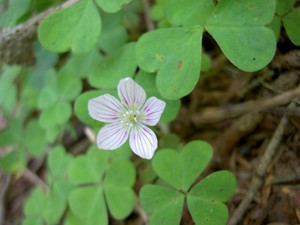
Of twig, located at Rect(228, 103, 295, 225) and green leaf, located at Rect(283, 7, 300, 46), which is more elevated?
green leaf, located at Rect(283, 7, 300, 46)

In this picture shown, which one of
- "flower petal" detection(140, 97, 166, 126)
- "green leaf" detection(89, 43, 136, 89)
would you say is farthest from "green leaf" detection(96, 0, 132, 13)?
"flower petal" detection(140, 97, 166, 126)

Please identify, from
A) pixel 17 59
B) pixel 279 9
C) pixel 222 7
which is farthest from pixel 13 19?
pixel 279 9

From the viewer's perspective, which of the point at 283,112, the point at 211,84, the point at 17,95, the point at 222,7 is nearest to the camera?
the point at 222,7

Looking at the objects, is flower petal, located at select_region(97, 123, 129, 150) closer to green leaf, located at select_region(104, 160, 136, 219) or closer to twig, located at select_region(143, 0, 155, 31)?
green leaf, located at select_region(104, 160, 136, 219)

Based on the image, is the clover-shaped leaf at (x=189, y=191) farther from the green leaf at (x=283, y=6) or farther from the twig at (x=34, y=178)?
the twig at (x=34, y=178)

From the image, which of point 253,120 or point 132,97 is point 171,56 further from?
point 253,120
